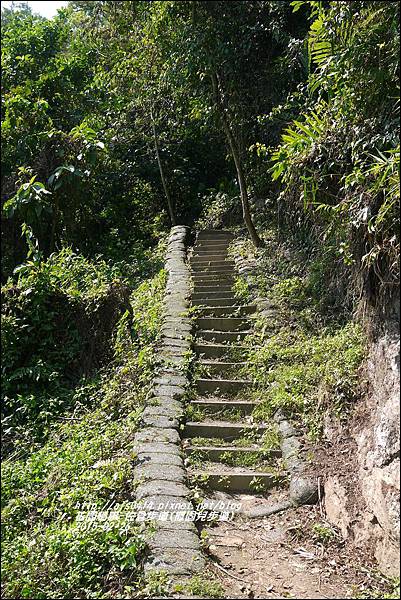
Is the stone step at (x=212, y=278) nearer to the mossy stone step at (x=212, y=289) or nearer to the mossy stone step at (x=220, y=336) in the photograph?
the mossy stone step at (x=212, y=289)

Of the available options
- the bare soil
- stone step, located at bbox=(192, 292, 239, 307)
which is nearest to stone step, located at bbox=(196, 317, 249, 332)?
stone step, located at bbox=(192, 292, 239, 307)

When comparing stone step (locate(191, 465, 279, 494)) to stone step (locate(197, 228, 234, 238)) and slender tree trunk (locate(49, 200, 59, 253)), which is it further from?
stone step (locate(197, 228, 234, 238))

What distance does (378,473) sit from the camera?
12.2 feet

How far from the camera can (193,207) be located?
13852 mm

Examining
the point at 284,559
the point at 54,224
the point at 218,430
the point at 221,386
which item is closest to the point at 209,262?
the point at 54,224

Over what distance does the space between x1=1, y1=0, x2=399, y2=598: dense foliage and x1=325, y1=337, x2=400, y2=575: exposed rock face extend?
1.11ft

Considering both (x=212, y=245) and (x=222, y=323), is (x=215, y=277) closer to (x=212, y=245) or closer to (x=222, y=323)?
(x=222, y=323)

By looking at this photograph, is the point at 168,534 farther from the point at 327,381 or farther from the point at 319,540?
the point at 327,381

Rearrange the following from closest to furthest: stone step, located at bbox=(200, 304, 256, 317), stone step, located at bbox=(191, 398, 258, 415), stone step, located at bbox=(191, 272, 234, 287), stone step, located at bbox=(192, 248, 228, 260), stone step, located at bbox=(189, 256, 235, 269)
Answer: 1. stone step, located at bbox=(191, 398, 258, 415)
2. stone step, located at bbox=(200, 304, 256, 317)
3. stone step, located at bbox=(191, 272, 234, 287)
4. stone step, located at bbox=(189, 256, 235, 269)
5. stone step, located at bbox=(192, 248, 228, 260)

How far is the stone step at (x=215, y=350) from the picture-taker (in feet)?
21.6

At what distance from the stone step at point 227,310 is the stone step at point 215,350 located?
0.83 meters

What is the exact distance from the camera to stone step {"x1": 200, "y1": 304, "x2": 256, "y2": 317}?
291 inches

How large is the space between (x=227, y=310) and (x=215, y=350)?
37.5 inches

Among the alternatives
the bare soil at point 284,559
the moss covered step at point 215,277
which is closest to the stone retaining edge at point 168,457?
the bare soil at point 284,559
